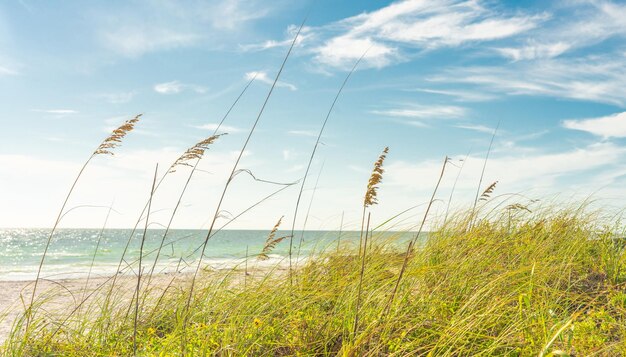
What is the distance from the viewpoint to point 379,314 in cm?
303

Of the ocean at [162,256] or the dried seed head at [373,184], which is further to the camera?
the ocean at [162,256]

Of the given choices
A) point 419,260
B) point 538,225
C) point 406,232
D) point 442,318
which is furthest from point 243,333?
point 538,225

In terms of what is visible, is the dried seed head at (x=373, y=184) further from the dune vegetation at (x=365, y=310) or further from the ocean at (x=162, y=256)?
the ocean at (x=162, y=256)

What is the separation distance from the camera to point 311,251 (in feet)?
16.0

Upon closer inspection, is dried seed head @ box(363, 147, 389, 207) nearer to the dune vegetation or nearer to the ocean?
the dune vegetation

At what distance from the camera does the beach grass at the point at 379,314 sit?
2885 mm

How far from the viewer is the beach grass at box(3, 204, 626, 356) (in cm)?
288

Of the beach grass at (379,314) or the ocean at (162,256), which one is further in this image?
the ocean at (162,256)

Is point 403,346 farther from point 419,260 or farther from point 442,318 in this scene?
point 419,260

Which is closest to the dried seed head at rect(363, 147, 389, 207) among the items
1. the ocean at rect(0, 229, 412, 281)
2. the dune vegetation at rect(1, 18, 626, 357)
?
the dune vegetation at rect(1, 18, 626, 357)

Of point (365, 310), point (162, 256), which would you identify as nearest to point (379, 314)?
point (365, 310)

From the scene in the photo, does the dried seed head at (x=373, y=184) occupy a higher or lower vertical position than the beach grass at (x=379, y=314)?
higher

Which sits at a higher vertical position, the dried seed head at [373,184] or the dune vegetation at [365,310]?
the dried seed head at [373,184]

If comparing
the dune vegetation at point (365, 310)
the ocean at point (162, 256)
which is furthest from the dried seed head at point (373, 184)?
the ocean at point (162, 256)
